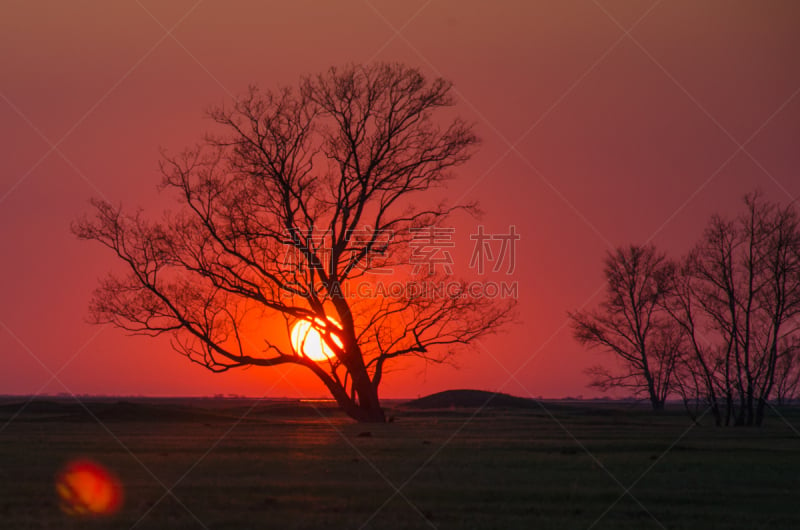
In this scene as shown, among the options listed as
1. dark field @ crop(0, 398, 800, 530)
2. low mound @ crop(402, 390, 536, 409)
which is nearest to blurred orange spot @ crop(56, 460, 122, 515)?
dark field @ crop(0, 398, 800, 530)

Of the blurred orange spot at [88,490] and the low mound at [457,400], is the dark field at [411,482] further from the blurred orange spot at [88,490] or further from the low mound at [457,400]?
the low mound at [457,400]

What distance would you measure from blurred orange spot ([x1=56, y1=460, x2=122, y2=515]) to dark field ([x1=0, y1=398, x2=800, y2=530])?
0.56 ft

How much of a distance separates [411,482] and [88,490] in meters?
3.71

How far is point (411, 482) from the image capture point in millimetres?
10727

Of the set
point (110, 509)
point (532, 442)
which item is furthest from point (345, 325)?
point (110, 509)

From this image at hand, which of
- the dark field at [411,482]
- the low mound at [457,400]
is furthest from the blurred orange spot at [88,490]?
the low mound at [457,400]

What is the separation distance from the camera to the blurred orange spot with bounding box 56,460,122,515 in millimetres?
8617

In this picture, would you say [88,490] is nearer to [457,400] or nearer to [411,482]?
[411,482]

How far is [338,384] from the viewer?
29.2 metres

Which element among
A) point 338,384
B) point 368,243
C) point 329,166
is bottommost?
point 338,384

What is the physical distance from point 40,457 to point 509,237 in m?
17.4

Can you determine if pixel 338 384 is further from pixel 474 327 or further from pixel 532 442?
pixel 532 442

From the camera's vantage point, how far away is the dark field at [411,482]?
318 inches

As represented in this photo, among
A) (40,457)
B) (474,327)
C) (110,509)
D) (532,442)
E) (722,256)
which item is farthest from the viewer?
(722,256)
